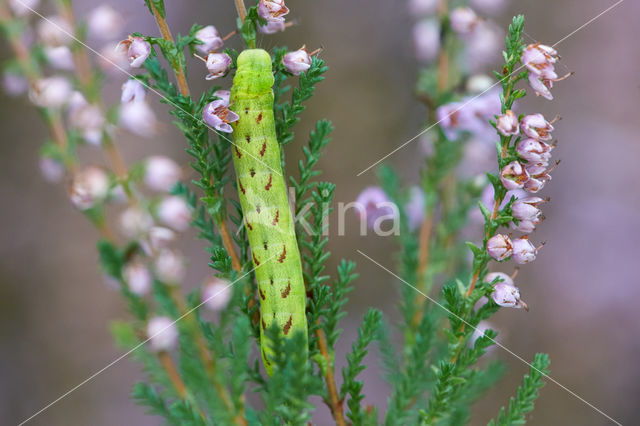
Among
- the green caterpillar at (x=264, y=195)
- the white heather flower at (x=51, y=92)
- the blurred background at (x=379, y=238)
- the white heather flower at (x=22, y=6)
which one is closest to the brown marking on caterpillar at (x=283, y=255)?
the green caterpillar at (x=264, y=195)

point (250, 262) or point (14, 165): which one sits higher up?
point (14, 165)

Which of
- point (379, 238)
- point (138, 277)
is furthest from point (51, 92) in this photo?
point (379, 238)

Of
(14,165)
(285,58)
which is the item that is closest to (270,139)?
(285,58)

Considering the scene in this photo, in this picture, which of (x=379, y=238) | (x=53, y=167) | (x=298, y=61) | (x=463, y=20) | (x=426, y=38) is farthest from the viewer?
(x=379, y=238)

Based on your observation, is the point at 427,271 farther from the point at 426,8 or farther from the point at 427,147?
the point at 426,8

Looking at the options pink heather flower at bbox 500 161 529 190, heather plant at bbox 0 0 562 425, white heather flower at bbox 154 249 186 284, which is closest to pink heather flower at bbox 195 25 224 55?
heather plant at bbox 0 0 562 425

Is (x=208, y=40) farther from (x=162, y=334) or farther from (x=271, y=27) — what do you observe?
(x=162, y=334)
